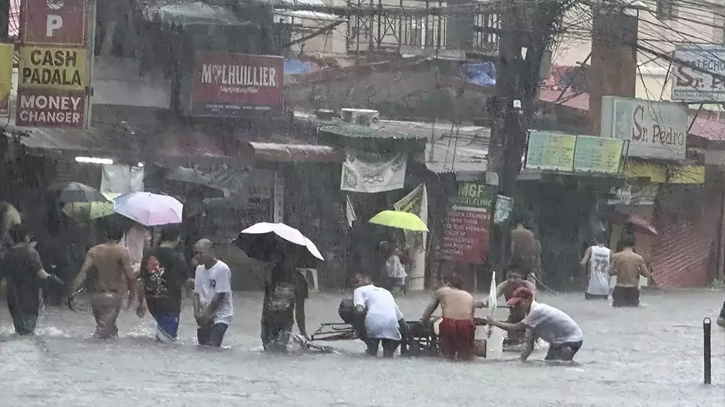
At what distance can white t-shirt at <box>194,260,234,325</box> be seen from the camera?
13.6 m

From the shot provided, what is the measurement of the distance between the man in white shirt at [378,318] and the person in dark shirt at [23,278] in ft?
11.9

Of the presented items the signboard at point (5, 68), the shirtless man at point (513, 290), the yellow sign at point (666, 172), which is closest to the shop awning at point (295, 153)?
the signboard at point (5, 68)

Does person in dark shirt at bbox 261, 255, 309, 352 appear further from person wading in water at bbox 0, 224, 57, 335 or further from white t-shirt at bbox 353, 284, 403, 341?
person wading in water at bbox 0, 224, 57, 335

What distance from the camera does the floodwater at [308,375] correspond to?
10594 millimetres

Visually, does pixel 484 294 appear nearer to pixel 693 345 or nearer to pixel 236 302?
pixel 236 302

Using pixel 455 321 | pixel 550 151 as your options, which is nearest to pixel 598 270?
pixel 550 151

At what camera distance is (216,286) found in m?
13.6

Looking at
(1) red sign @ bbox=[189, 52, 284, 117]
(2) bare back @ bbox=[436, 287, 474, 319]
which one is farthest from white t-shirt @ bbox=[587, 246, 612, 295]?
(2) bare back @ bbox=[436, 287, 474, 319]

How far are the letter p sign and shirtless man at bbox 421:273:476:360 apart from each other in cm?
708

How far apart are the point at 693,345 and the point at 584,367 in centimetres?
368

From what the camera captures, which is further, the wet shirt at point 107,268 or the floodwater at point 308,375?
the wet shirt at point 107,268

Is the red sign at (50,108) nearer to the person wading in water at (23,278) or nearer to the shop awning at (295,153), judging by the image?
the person wading in water at (23,278)

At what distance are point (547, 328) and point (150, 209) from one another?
642 cm

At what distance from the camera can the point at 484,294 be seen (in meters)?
24.4
